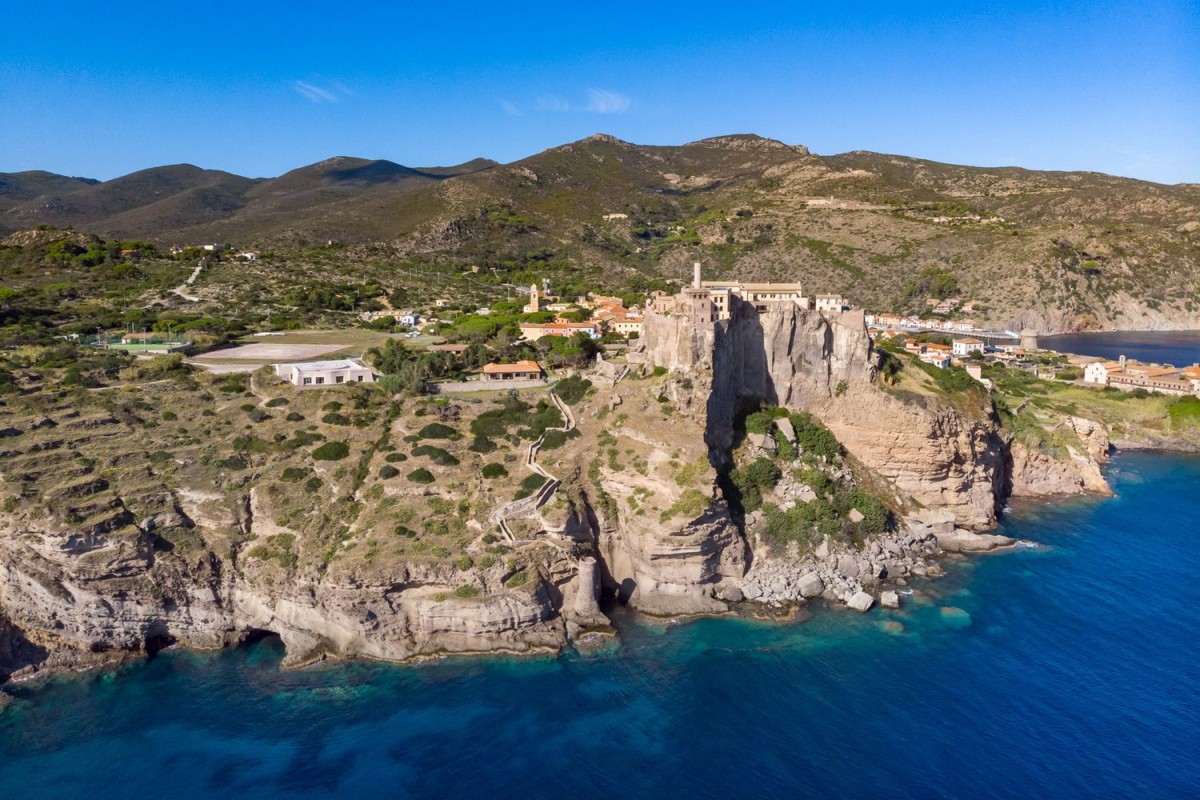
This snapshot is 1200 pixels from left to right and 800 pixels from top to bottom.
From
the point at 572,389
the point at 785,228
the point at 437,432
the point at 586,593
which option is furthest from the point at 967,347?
the point at 586,593

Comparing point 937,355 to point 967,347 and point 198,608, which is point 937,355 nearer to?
point 967,347

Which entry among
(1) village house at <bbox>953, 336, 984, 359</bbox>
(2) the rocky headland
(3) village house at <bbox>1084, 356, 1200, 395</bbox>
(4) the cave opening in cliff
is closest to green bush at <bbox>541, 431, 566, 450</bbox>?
(2) the rocky headland

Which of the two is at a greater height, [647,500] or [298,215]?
[298,215]

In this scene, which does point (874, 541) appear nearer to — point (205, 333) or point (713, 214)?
point (205, 333)

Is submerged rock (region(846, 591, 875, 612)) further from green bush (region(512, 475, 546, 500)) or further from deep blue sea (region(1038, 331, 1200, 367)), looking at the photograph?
deep blue sea (region(1038, 331, 1200, 367))

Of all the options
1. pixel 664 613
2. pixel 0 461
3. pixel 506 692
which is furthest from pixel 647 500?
pixel 0 461

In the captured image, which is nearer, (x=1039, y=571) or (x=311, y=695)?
(x=311, y=695)

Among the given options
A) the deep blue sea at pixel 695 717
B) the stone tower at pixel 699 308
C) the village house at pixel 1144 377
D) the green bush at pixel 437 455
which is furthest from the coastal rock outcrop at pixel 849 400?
the village house at pixel 1144 377

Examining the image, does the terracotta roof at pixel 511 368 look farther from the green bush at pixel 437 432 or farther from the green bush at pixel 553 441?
the green bush at pixel 553 441
